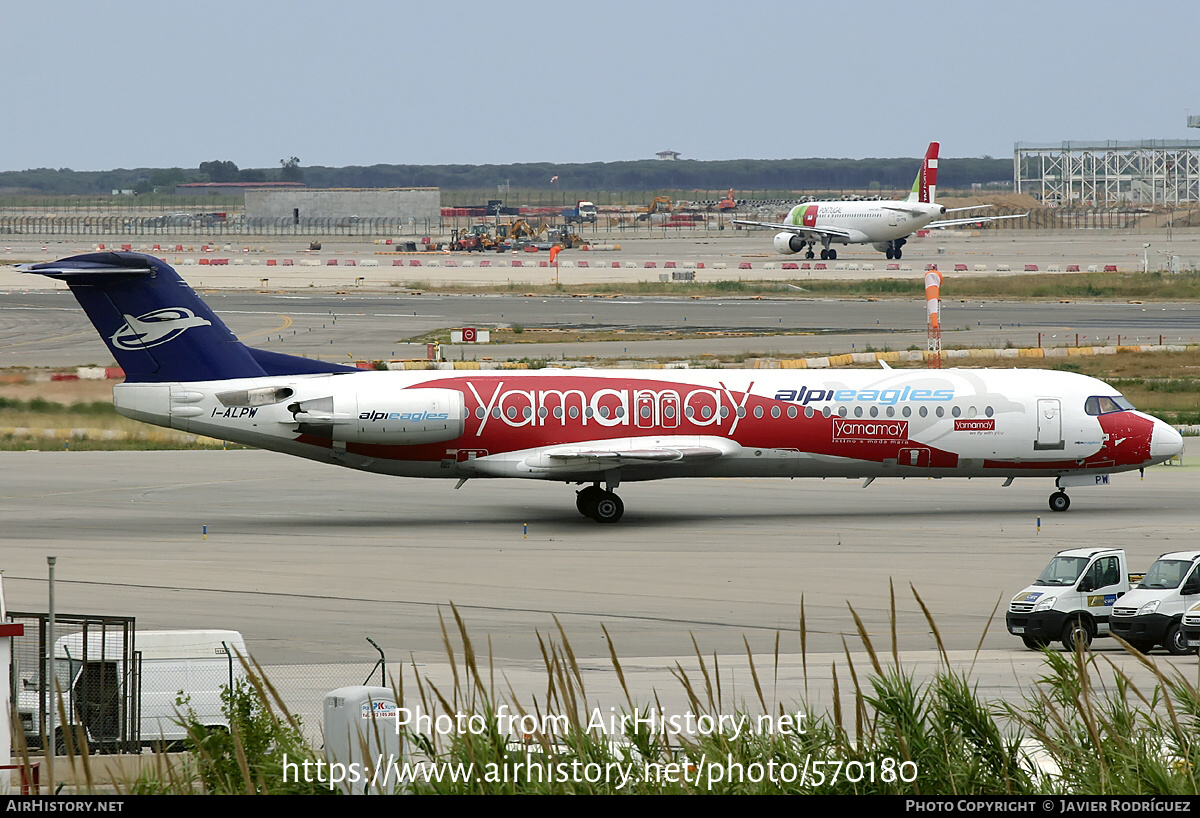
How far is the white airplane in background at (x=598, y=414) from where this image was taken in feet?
105

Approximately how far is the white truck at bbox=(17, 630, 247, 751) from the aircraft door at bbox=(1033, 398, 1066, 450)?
21.6m

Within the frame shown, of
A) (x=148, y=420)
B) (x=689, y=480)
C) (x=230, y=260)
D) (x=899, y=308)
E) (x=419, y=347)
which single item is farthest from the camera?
(x=230, y=260)

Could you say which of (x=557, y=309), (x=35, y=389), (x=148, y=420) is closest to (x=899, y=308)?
(x=557, y=309)

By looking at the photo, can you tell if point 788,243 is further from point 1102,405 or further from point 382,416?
point 382,416

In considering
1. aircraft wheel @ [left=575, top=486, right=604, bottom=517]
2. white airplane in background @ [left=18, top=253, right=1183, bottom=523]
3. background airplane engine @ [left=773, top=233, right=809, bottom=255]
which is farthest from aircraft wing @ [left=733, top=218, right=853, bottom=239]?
aircraft wheel @ [left=575, top=486, right=604, bottom=517]

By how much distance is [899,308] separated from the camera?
8375 cm

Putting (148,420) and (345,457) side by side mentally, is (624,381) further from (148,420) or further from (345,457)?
(148,420)

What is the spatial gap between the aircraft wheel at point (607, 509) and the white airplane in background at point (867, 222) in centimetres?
8338

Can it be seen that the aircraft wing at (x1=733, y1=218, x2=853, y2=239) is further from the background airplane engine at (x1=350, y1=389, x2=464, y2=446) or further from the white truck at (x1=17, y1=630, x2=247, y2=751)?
the white truck at (x1=17, y1=630, x2=247, y2=751)

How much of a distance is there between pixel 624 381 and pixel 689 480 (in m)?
8.20

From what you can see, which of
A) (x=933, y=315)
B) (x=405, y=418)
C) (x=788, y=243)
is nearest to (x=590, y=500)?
(x=405, y=418)

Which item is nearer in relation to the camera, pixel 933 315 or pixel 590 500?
pixel 590 500

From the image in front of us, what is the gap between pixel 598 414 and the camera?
33.2m

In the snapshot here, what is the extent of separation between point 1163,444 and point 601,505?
13.7m
